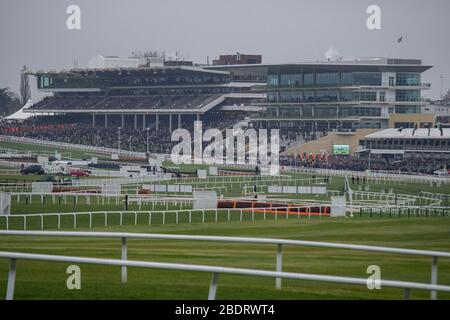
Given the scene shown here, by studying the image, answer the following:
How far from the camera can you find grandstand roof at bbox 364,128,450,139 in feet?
309

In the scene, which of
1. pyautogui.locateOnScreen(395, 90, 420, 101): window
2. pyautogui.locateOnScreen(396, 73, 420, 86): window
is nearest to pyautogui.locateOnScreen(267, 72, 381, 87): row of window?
pyautogui.locateOnScreen(396, 73, 420, 86): window

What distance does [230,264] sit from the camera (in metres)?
14.5

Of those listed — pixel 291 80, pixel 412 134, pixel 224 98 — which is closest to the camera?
pixel 412 134

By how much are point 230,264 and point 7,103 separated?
560 feet

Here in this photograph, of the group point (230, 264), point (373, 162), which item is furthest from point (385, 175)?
point (230, 264)

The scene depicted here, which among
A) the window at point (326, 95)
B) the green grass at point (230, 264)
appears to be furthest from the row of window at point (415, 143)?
the green grass at point (230, 264)

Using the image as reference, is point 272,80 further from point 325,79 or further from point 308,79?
point 325,79

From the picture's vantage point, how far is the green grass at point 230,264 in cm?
1088

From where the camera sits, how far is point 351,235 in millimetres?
24484

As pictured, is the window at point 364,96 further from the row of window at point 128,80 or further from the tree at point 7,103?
the tree at point 7,103

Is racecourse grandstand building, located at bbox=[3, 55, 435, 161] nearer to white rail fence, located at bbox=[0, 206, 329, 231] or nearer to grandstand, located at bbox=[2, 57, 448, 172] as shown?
grandstand, located at bbox=[2, 57, 448, 172]

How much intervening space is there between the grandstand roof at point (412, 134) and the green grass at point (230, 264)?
68261mm

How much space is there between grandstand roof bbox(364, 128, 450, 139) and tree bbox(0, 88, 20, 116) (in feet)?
303
